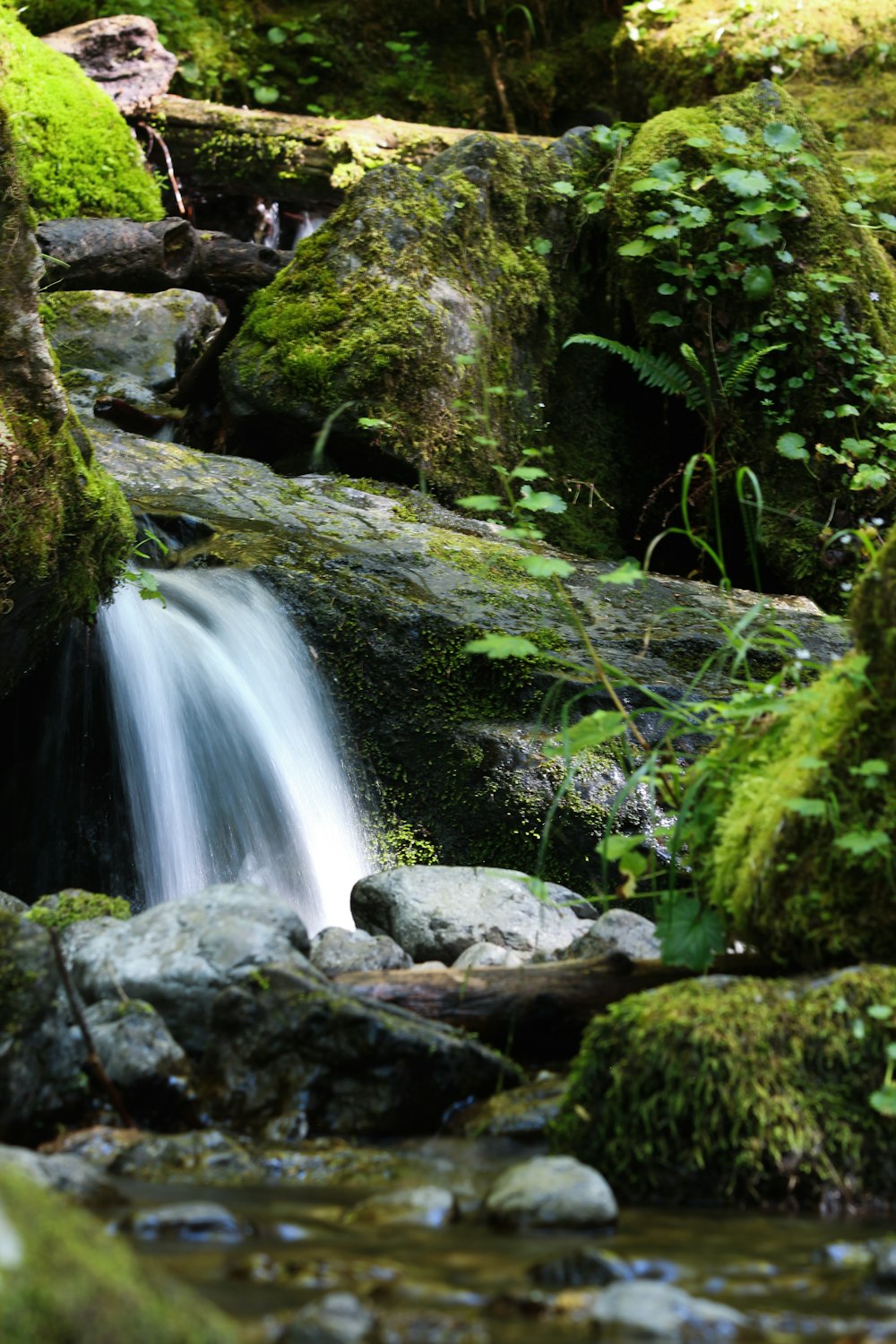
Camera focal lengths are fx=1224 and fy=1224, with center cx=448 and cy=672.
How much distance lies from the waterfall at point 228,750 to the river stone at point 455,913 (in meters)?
0.67

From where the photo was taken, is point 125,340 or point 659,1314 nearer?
point 659,1314

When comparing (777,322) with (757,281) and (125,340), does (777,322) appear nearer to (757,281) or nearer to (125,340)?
(757,281)

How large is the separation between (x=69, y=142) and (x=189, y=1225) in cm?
941

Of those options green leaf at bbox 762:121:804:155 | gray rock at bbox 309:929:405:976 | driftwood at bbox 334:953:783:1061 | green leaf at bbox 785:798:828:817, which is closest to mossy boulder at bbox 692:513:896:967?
green leaf at bbox 785:798:828:817

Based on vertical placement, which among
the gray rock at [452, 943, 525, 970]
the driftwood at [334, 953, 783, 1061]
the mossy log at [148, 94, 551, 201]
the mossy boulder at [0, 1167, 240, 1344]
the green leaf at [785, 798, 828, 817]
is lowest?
the gray rock at [452, 943, 525, 970]

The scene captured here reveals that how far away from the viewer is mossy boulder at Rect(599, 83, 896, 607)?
6758mm

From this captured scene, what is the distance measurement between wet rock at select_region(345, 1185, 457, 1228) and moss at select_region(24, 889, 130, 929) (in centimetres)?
140

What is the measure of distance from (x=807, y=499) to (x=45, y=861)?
4439 millimetres

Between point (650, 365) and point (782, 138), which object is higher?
point (782, 138)

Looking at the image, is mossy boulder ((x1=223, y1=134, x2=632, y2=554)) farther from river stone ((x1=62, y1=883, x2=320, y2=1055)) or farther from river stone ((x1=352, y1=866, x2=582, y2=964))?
river stone ((x1=62, y1=883, x2=320, y2=1055))

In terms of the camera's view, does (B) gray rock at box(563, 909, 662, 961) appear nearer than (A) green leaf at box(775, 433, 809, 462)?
Yes

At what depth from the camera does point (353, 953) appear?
10.6ft

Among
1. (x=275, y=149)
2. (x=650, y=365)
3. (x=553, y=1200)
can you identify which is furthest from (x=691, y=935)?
(x=275, y=149)

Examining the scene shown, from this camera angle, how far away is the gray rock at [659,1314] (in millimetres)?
1478
